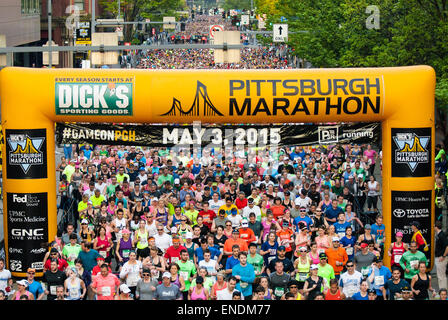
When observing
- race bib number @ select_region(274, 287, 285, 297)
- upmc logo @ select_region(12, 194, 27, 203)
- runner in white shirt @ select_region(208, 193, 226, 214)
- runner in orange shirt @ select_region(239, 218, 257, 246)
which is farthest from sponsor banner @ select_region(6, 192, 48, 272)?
race bib number @ select_region(274, 287, 285, 297)

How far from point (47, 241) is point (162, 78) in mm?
3620

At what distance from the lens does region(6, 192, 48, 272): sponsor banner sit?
1504 cm

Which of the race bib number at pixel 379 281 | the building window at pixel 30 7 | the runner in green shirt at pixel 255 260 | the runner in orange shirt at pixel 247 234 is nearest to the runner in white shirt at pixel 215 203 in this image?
the runner in orange shirt at pixel 247 234

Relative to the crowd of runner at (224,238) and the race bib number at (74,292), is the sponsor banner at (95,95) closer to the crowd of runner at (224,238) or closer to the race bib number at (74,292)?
the crowd of runner at (224,238)

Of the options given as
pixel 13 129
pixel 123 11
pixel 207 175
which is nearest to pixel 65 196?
pixel 207 175

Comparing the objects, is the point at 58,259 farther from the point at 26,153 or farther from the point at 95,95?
the point at 95,95

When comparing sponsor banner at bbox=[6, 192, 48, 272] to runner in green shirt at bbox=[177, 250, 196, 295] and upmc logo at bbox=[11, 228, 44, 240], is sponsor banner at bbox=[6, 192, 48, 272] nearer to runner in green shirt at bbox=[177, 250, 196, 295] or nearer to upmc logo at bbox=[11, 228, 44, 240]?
upmc logo at bbox=[11, 228, 44, 240]

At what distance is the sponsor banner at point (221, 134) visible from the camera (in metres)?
15.4

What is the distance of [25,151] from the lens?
14961mm

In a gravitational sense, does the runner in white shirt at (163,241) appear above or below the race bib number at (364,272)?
above

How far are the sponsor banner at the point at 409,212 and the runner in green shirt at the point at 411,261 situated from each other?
4.69ft

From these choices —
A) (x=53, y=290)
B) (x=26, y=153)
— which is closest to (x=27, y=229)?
(x=26, y=153)

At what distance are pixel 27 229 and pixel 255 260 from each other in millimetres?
4382

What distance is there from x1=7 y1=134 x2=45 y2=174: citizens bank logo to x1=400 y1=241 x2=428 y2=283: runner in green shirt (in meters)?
6.58
